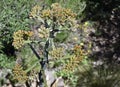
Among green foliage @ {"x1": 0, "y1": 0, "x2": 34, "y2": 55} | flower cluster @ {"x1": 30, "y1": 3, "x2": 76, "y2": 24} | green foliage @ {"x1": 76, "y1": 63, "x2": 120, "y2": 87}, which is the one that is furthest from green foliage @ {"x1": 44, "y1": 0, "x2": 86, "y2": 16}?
flower cluster @ {"x1": 30, "y1": 3, "x2": 76, "y2": 24}

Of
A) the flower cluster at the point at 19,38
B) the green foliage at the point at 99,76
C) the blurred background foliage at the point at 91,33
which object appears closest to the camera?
the flower cluster at the point at 19,38

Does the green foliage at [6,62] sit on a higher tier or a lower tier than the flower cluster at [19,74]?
lower

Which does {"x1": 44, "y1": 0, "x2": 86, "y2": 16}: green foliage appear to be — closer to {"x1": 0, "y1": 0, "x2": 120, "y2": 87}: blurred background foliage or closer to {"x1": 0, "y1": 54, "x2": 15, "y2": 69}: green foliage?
{"x1": 0, "y1": 0, "x2": 120, "y2": 87}: blurred background foliage

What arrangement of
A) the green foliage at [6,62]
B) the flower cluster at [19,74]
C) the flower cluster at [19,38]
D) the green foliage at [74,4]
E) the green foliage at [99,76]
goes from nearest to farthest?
the flower cluster at [19,74] < the flower cluster at [19,38] < the green foliage at [99,76] < the green foliage at [6,62] < the green foliage at [74,4]

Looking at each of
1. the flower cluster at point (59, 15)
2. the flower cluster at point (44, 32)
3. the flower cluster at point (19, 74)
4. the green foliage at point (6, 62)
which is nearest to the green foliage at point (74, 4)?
the green foliage at point (6, 62)

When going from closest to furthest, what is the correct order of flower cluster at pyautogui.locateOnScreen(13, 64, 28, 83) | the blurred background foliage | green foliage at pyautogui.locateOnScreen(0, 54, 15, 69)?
flower cluster at pyautogui.locateOnScreen(13, 64, 28, 83)
the blurred background foliage
green foliage at pyautogui.locateOnScreen(0, 54, 15, 69)

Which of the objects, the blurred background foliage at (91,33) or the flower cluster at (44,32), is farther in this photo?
the blurred background foliage at (91,33)

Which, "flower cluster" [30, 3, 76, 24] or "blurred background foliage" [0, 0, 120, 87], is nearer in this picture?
"flower cluster" [30, 3, 76, 24]

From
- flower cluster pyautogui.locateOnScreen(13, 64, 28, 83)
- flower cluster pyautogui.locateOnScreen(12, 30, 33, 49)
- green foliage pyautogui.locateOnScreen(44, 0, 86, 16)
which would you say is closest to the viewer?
flower cluster pyautogui.locateOnScreen(13, 64, 28, 83)

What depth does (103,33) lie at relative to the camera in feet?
41.0

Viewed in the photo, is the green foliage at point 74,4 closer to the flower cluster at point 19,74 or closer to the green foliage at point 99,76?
the green foliage at point 99,76

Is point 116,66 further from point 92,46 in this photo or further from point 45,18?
point 45,18

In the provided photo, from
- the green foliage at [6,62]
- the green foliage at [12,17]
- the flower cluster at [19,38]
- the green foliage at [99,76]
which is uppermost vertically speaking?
the flower cluster at [19,38]

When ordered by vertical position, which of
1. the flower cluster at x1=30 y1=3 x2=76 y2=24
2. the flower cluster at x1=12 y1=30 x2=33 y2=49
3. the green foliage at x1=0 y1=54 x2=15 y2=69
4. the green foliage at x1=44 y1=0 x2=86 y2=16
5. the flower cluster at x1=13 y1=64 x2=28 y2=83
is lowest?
the green foliage at x1=0 y1=54 x2=15 y2=69
